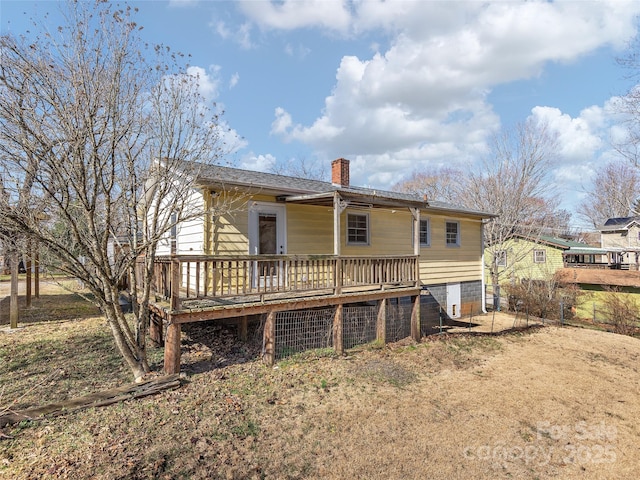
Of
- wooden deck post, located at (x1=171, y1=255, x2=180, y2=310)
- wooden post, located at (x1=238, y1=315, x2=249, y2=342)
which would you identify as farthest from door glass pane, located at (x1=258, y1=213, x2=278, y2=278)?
wooden deck post, located at (x1=171, y1=255, x2=180, y2=310)

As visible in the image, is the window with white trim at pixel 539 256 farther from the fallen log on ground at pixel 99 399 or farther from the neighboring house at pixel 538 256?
the fallen log on ground at pixel 99 399

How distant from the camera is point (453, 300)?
562 inches

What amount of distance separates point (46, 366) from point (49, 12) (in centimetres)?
614

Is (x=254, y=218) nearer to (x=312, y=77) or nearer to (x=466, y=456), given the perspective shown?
(x=466, y=456)

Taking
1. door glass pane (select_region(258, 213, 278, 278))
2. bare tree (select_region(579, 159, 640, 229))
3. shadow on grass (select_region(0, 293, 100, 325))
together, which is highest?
bare tree (select_region(579, 159, 640, 229))

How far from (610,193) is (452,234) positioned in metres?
33.0

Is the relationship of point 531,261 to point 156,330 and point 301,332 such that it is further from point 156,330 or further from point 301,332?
point 156,330

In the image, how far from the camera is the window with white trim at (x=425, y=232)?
1319 cm

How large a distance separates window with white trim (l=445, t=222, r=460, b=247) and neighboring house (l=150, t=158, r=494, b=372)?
12 cm

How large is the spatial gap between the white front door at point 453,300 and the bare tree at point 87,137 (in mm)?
11385

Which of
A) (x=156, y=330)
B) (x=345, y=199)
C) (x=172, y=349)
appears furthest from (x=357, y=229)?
(x=172, y=349)

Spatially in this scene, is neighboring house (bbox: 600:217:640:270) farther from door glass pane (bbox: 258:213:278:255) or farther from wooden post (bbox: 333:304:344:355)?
door glass pane (bbox: 258:213:278:255)

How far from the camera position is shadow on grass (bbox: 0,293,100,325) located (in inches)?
430

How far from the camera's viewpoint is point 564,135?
66.5 feet
